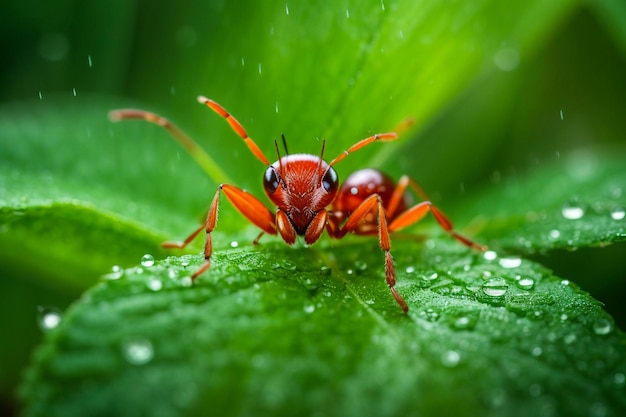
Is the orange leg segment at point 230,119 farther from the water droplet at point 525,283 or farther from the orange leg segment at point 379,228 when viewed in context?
the water droplet at point 525,283

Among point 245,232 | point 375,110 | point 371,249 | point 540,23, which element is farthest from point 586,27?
point 245,232

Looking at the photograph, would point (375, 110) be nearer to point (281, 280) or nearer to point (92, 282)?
point (281, 280)

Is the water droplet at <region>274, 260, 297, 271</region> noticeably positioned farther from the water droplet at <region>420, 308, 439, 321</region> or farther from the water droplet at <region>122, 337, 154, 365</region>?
the water droplet at <region>122, 337, 154, 365</region>

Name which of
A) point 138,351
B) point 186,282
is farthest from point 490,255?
point 138,351

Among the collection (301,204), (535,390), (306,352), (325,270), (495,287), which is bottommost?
(535,390)

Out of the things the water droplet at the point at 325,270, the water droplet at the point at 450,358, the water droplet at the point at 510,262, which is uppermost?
the water droplet at the point at 325,270

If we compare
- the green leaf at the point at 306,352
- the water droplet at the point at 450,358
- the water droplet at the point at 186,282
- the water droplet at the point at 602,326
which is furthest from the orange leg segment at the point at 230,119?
the water droplet at the point at 602,326

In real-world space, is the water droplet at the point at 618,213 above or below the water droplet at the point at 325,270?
below

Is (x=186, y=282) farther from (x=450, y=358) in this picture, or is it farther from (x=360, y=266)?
(x=360, y=266)
